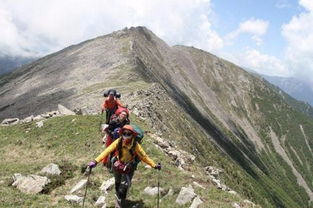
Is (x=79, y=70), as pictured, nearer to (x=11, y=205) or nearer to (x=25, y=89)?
(x=25, y=89)

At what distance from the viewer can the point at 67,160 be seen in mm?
23562

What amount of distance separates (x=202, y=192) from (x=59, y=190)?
693cm

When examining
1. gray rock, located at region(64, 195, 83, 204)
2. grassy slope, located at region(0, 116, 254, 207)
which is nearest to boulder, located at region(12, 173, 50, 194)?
grassy slope, located at region(0, 116, 254, 207)

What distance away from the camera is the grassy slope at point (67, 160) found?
16719mm

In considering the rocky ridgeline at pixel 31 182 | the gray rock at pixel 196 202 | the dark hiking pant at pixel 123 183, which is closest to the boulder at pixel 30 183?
Answer: the rocky ridgeline at pixel 31 182

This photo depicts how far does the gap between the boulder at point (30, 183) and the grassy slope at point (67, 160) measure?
42 centimetres

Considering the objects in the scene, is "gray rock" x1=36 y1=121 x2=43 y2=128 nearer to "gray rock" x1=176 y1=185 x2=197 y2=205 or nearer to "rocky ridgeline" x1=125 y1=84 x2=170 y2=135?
"rocky ridgeline" x1=125 y1=84 x2=170 y2=135

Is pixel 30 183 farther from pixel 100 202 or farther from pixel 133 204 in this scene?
pixel 133 204

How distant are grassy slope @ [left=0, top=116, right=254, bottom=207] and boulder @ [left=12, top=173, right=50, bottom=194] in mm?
418

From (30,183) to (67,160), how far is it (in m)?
5.17

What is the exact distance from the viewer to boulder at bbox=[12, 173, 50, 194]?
18.1 metres

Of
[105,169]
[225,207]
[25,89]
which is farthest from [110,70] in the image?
[225,207]

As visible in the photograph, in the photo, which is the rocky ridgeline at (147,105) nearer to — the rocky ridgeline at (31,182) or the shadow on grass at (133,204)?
the rocky ridgeline at (31,182)

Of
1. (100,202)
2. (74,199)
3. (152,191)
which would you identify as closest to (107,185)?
(100,202)
